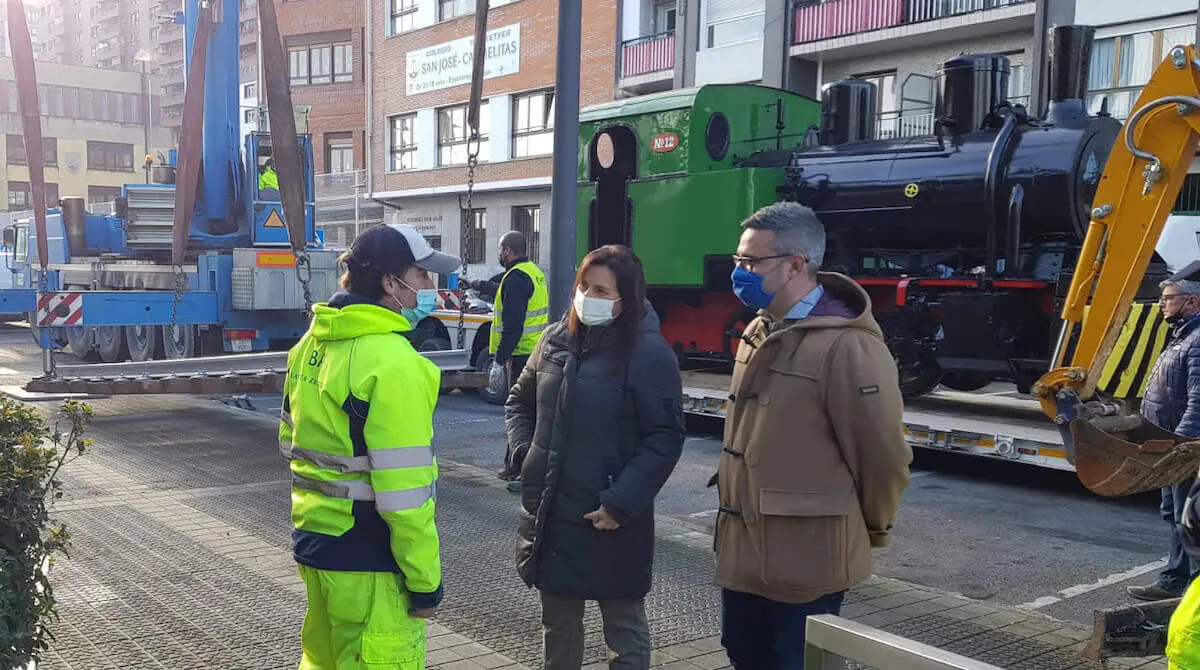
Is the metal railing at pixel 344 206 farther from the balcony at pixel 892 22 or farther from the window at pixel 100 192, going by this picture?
the window at pixel 100 192

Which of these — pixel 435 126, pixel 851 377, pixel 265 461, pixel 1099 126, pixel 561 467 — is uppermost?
pixel 435 126

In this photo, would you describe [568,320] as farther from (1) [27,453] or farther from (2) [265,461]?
(2) [265,461]

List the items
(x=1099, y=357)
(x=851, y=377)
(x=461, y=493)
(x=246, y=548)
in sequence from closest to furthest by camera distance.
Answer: (x=851, y=377), (x=246, y=548), (x=1099, y=357), (x=461, y=493)

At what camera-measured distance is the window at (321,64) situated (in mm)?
41281

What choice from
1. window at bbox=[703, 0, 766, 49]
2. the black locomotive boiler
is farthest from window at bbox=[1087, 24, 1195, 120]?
the black locomotive boiler

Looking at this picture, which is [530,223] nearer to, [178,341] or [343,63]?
[343,63]

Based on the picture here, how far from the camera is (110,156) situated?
67.2 metres

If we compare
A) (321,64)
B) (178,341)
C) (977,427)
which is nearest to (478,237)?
(321,64)

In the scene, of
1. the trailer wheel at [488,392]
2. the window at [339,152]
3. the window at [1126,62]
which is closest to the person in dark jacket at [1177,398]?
the trailer wheel at [488,392]

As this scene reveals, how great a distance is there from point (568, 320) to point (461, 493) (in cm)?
442

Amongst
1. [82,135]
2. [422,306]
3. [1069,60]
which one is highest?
[82,135]

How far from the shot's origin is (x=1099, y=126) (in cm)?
897

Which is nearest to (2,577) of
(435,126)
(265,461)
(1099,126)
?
(265,461)

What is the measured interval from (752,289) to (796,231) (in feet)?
0.74
